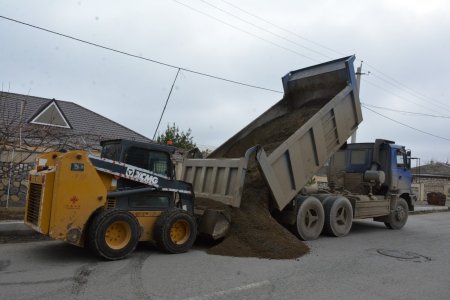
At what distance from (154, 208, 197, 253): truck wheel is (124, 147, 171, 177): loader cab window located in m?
0.84

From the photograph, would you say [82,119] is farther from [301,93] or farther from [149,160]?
[149,160]

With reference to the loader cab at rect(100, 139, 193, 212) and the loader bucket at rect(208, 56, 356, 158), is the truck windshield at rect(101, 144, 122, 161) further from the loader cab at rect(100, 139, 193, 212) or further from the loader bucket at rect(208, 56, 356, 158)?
the loader bucket at rect(208, 56, 356, 158)

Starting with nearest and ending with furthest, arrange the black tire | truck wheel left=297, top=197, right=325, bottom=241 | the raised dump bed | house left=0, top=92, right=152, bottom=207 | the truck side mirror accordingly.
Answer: the black tire
the raised dump bed
truck wheel left=297, top=197, right=325, bottom=241
house left=0, top=92, right=152, bottom=207
the truck side mirror

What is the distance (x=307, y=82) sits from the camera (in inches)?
475

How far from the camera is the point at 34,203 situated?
737cm

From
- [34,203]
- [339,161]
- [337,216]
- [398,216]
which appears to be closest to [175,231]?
Answer: [34,203]

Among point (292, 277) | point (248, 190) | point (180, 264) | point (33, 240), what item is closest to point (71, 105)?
point (33, 240)

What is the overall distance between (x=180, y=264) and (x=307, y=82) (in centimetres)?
703

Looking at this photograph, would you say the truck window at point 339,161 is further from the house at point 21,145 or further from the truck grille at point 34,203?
the truck grille at point 34,203

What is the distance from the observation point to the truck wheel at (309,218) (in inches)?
390

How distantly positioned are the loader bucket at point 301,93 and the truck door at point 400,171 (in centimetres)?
334

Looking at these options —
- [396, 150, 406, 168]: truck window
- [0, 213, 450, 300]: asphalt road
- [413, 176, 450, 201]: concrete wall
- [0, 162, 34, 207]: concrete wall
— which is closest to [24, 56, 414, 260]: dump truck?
[396, 150, 406, 168]: truck window

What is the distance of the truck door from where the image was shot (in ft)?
43.3

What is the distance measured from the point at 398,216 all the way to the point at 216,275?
916 centimetres
